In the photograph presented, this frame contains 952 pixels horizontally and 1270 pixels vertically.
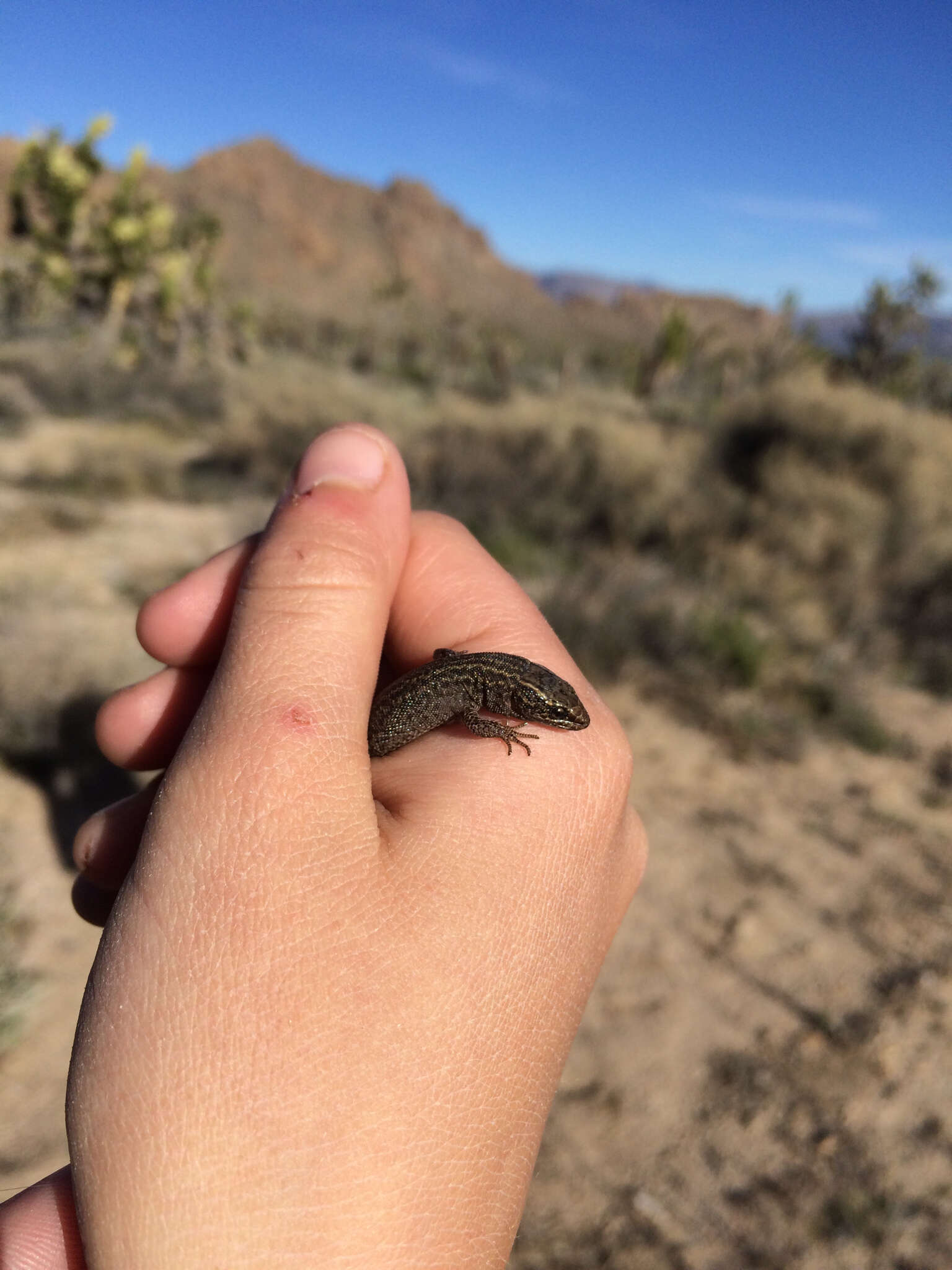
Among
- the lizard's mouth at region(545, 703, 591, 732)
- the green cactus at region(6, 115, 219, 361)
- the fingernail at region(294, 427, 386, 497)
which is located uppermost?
the green cactus at region(6, 115, 219, 361)

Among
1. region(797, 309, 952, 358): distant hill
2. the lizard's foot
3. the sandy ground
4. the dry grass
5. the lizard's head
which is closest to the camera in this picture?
the lizard's foot

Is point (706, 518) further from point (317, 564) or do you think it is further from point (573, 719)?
point (317, 564)

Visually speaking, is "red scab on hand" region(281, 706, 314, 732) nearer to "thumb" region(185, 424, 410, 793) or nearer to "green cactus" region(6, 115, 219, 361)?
"thumb" region(185, 424, 410, 793)

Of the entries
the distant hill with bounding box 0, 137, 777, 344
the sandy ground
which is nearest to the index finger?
the sandy ground

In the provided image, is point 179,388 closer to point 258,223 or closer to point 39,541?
point 39,541

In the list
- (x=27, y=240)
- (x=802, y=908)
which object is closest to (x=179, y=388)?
(x=27, y=240)
